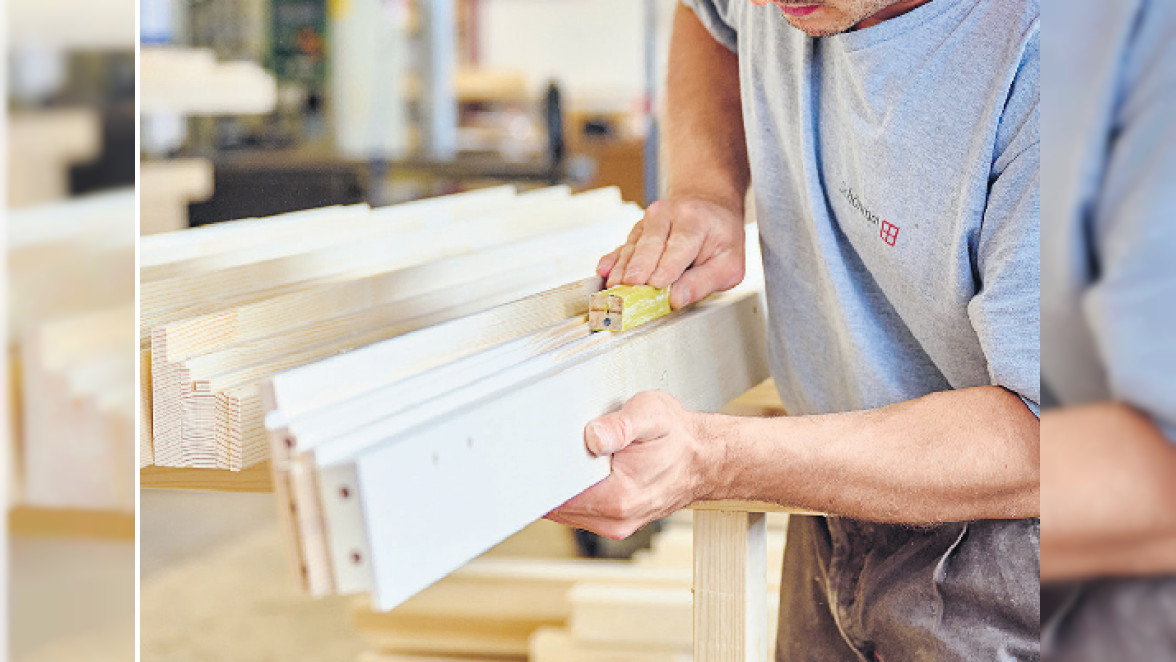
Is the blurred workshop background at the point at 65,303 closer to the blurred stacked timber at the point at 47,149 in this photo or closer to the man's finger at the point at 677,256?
the blurred stacked timber at the point at 47,149

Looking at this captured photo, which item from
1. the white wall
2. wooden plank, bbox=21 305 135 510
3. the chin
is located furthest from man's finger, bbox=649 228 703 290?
the white wall

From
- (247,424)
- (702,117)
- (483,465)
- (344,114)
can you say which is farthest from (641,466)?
(344,114)

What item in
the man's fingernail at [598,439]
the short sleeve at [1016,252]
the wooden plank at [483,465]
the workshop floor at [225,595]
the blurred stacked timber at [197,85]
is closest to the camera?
the wooden plank at [483,465]

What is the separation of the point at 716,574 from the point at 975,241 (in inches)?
17.1

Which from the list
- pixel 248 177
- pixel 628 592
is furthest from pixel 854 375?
pixel 248 177

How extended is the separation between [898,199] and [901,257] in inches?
2.3

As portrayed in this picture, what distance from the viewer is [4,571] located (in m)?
0.23

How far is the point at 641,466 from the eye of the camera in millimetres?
757

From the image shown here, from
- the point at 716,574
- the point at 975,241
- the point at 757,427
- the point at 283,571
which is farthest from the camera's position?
the point at 283,571

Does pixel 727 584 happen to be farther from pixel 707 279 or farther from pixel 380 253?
pixel 380 253

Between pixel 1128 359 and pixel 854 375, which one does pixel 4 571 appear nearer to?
pixel 1128 359

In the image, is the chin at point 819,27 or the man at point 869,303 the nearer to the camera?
the man at point 869,303

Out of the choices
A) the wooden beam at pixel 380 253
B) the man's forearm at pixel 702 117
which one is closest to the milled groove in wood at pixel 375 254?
the wooden beam at pixel 380 253

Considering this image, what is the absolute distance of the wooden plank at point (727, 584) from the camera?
43.9 inches
